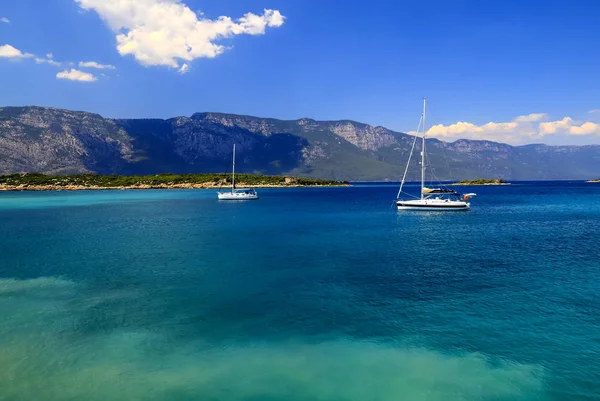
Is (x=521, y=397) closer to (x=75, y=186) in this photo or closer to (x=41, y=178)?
(x=75, y=186)

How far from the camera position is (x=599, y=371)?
14.9 metres

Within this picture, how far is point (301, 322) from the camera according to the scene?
19969mm

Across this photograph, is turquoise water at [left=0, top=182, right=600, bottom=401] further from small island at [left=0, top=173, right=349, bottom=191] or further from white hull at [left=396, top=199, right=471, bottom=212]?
small island at [left=0, top=173, right=349, bottom=191]

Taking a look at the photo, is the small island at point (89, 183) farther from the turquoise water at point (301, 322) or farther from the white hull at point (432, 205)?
the turquoise water at point (301, 322)

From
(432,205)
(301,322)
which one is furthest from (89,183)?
(301,322)

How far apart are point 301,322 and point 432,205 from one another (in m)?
62.6

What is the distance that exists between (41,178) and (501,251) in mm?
206153

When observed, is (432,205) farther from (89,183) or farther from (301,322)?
(89,183)

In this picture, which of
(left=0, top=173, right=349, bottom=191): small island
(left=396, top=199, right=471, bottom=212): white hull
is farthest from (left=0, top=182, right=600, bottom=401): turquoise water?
(left=0, top=173, right=349, bottom=191): small island

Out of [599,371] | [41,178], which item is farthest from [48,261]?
[41,178]

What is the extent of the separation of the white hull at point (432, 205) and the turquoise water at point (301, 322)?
115ft

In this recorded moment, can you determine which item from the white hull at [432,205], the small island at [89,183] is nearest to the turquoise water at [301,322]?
the white hull at [432,205]

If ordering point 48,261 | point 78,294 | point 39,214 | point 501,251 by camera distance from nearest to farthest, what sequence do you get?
point 78,294 < point 48,261 < point 501,251 < point 39,214

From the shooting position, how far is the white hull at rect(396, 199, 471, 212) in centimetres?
7631
